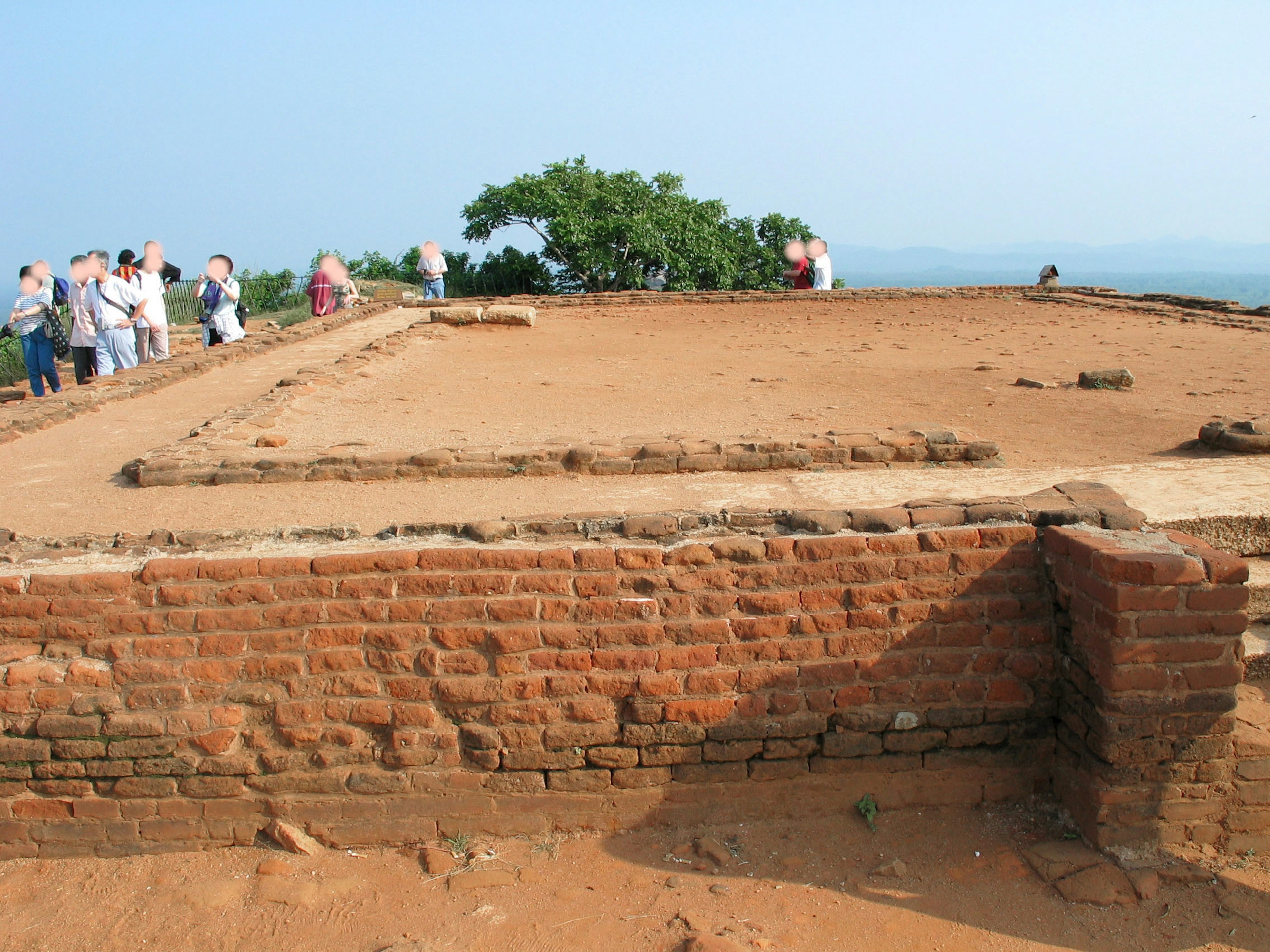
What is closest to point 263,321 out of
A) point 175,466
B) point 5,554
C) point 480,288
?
point 480,288

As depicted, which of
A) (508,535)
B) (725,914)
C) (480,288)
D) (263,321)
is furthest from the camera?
(480,288)

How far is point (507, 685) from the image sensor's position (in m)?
3.07

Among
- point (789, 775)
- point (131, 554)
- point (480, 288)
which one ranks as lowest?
point (789, 775)

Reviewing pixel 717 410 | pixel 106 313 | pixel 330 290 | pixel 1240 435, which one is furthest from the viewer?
pixel 330 290

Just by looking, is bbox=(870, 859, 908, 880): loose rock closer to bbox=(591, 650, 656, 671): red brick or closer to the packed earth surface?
the packed earth surface

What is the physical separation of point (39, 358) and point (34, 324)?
34cm

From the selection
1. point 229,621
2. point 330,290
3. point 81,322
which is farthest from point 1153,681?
point 330,290

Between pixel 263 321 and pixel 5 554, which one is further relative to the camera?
pixel 263 321

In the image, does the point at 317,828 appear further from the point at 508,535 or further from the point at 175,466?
the point at 175,466

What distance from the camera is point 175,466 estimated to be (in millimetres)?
4555

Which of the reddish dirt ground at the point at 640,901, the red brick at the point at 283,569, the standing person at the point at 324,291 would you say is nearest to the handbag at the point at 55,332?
the standing person at the point at 324,291

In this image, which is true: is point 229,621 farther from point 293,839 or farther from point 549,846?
point 549,846

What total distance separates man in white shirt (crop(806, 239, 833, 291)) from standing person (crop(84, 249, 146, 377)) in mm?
10416

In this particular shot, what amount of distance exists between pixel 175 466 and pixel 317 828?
2260 millimetres
